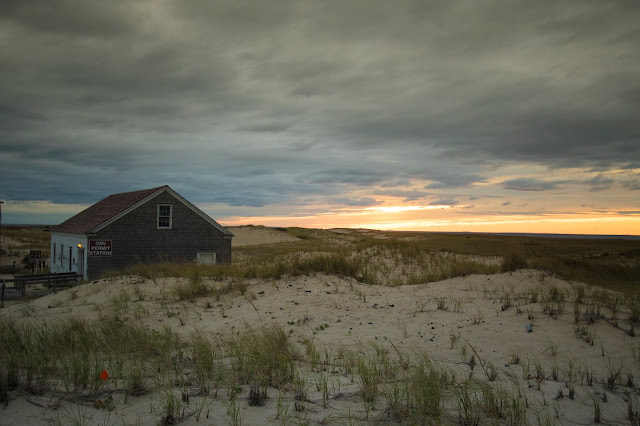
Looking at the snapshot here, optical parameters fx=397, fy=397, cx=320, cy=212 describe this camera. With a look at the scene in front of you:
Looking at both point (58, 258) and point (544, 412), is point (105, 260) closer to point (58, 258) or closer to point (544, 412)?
point (58, 258)

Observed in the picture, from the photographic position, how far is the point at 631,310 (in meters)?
8.54

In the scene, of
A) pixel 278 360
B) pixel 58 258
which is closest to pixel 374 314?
pixel 278 360

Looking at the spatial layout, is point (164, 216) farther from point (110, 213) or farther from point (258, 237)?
point (258, 237)

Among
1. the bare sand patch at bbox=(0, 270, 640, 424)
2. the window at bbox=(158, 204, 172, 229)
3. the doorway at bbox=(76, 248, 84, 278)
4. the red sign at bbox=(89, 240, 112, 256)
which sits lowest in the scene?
the bare sand patch at bbox=(0, 270, 640, 424)

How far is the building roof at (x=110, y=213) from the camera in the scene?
991 inches

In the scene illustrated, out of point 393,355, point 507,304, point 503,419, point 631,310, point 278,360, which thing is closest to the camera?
point 503,419

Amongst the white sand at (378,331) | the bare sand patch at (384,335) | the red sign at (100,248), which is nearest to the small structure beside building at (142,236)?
the red sign at (100,248)

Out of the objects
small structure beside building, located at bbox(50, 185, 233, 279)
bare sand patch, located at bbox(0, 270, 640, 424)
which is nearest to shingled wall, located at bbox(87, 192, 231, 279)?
small structure beside building, located at bbox(50, 185, 233, 279)

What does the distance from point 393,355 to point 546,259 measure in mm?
11310

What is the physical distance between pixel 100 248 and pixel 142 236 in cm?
253

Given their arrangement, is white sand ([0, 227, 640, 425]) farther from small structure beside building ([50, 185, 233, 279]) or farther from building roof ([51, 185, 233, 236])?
building roof ([51, 185, 233, 236])

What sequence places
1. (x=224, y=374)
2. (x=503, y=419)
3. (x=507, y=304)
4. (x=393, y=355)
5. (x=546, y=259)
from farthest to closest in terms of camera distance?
1. (x=546, y=259)
2. (x=507, y=304)
3. (x=393, y=355)
4. (x=224, y=374)
5. (x=503, y=419)

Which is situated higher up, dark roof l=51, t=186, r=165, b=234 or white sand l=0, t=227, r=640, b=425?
dark roof l=51, t=186, r=165, b=234

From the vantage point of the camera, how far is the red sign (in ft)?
79.5
